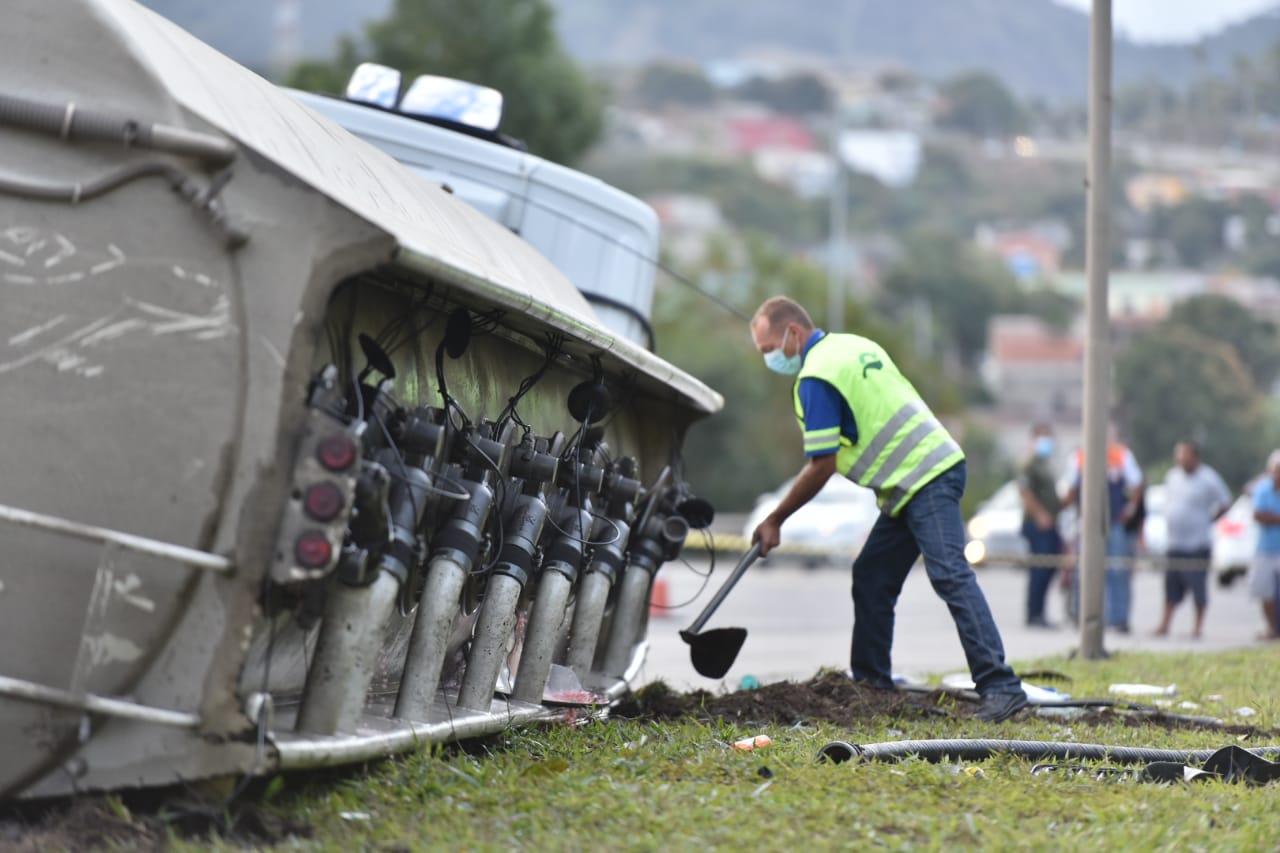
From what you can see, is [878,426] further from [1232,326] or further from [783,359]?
[1232,326]

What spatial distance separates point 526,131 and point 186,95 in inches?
1335

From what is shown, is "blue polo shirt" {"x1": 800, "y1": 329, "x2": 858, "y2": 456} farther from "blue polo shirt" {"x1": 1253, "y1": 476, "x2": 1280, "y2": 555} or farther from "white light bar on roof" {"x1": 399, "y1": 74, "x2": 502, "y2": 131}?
"blue polo shirt" {"x1": 1253, "y1": 476, "x2": 1280, "y2": 555}

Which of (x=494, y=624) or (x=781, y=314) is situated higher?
(x=781, y=314)

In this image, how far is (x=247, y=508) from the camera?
4.45 metres

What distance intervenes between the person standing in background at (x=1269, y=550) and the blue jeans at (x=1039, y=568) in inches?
66.0

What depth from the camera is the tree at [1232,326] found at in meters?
97.9

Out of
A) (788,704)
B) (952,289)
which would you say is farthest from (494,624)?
(952,289)

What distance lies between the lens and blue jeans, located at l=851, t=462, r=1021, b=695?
7695mm

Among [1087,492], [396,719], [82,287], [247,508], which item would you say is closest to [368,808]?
[396,719]

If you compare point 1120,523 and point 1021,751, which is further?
point 1120,523

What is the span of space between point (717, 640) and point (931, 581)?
965 mm

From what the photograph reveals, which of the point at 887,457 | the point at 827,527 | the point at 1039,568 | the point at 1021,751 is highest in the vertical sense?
the point at 827,527

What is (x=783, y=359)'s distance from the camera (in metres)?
8.03

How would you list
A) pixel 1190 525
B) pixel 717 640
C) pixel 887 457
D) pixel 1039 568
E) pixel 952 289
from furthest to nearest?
pixel 952 289
pixel 1039 568
pixel 1190 525
pixel 717 640
pixel 887 457
